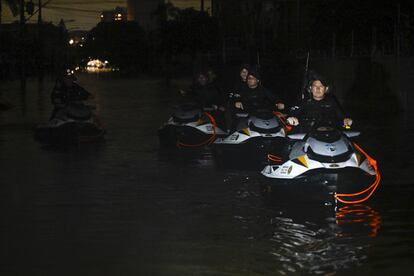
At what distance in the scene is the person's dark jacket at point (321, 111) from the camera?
12.7 m

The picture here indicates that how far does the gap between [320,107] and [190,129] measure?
22.0 feet

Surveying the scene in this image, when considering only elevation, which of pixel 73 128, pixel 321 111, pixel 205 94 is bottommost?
pixel 73 128

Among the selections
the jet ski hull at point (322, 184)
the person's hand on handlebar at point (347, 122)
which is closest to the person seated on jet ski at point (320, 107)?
the person's hand on handlebar at point (347, 122)

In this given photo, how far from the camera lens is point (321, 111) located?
12.8 meters

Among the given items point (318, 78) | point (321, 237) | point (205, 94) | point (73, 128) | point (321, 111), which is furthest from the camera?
point (73, 128)

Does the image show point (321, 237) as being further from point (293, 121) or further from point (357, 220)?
point (293, 121)

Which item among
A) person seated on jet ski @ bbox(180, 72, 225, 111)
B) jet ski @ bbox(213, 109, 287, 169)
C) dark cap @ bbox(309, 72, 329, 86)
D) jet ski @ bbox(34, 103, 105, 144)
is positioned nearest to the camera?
dark cap @ bbox(309, 72, 329, 86)

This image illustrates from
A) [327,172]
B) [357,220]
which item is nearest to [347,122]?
[327,172]

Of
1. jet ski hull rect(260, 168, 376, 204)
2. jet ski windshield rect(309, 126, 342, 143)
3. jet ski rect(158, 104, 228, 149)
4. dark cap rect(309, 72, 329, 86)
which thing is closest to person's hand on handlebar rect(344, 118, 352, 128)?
jet ski windshield rect(309, 126, 342, 143)

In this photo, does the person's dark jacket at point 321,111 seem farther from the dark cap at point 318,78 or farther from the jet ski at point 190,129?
the jet ski at point 190,129

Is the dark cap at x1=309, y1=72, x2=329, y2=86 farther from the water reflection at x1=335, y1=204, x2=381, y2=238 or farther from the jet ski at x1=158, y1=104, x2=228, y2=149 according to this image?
the jet ski at x1=158, y1=104, x2=228, y2=149

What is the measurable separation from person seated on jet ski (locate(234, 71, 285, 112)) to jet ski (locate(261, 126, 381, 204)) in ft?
17.2

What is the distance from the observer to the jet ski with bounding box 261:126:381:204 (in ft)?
37.8

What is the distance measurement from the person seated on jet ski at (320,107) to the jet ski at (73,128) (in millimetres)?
8761
